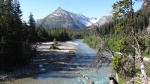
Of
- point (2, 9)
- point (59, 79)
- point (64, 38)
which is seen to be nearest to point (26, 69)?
point (59, 79)

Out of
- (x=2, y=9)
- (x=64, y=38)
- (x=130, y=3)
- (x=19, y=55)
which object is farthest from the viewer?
(x=64, y=38)

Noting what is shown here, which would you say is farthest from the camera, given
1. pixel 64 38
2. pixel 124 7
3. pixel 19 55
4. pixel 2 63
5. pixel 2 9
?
pixel 64 38

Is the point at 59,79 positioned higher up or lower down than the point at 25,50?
lower down

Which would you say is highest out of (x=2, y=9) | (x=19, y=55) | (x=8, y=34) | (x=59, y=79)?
(x=2, y=9)

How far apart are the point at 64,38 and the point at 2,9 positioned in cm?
12918

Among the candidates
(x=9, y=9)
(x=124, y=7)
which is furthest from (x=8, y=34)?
(x=124, y=7)

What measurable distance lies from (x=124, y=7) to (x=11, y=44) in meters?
36.6

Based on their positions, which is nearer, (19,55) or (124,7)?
(124,7)

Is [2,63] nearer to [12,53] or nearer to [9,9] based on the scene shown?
[12,53]

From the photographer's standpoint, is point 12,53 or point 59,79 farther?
point 12,53

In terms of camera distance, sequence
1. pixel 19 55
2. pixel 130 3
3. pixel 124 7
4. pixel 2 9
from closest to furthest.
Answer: pixel 130 3, pixel 124 7, pixel 19 55, pixel 2 9

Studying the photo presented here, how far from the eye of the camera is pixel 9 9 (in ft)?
181

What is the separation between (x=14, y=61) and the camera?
4778cm

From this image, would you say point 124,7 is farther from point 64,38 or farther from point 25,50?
point 64,38
